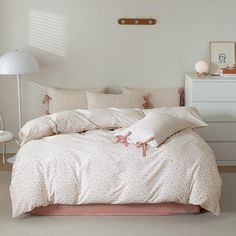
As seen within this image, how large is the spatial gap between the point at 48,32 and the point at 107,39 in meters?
0.57

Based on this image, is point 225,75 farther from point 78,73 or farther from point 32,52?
point 32,52

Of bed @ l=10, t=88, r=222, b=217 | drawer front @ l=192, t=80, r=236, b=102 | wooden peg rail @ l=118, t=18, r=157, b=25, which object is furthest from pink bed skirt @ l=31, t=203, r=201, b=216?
wooden peg rail @ l=118, t=18, r=157, b=25

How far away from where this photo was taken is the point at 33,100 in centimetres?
527

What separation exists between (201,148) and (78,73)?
184 centimetres

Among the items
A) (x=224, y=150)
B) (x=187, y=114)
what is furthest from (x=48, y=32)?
(x=224, y=150)

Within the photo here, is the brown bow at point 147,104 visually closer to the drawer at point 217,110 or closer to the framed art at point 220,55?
the drawer at point 217,110

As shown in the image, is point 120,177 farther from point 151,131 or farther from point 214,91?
point 214,91

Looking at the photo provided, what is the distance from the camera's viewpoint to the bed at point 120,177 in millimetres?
3615

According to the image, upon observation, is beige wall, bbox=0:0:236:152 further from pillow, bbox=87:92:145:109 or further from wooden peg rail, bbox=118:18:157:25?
pillow, bbox=87:92:145:109

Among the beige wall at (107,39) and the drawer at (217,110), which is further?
the beige wall at (107,39)

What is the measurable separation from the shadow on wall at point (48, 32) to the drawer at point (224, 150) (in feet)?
5.58

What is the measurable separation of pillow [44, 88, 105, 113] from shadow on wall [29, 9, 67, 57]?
15.6 inches

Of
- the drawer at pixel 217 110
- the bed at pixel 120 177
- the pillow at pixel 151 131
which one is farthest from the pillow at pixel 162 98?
the bed at pixel 120 177

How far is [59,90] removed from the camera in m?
5.13
